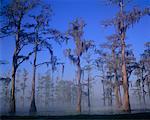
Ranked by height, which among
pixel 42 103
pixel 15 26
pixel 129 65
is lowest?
pixel 42 103

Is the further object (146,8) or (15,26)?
(146,8)

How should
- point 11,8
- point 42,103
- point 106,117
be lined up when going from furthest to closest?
1. point 42,103
2. point 11,8
3. point 106,117

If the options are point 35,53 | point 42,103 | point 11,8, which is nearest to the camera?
point 11,8

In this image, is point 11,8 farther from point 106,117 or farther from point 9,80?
point 106,117

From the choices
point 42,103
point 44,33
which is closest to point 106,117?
point 44,33

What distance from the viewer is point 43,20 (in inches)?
569

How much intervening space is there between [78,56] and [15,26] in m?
4.92

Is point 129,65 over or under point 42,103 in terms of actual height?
over

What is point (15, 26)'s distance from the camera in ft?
41.1

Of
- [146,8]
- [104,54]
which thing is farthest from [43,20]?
[104,54]

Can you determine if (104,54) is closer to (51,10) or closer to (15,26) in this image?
(51,10)

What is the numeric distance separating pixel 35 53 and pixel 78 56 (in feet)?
10.8

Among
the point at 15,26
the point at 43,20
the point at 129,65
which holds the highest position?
the point at 43,20

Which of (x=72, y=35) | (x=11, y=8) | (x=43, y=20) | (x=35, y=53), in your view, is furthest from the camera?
(x=72, y=35)
